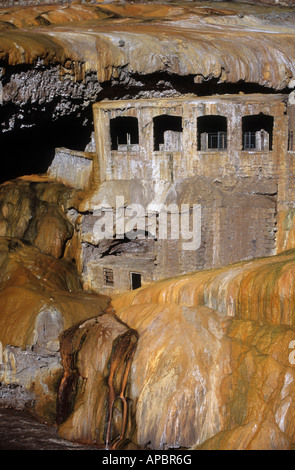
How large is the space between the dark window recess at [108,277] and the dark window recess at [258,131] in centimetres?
678

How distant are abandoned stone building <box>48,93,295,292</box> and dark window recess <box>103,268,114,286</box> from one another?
0.11ft

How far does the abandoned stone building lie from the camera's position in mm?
21609

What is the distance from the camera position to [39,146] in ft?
88.4

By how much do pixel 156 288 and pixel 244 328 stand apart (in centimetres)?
364

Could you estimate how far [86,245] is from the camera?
2369 centimetres

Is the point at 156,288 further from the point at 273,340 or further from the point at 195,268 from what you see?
the point at 273,340

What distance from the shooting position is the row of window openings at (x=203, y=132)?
24859 millimetres

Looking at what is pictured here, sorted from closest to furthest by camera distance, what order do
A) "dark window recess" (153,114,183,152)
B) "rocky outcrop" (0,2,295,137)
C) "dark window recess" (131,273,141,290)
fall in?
"rocky outcrop" (0,2,295,137)
"dark window recess" (131,273,141,290)
"dark window recess" (153,114,183,152)

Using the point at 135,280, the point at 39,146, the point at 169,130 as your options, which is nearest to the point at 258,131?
the point at 169,130

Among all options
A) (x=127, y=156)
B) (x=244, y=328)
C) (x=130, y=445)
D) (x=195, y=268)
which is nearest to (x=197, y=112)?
(x=127, y=156)

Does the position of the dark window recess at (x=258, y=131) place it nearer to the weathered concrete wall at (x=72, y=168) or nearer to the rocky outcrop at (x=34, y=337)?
the weathered concrete wall at (x=72, y=168)

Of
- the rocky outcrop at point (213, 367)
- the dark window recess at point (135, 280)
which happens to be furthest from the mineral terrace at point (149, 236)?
the dark window recess at point (135, 280)

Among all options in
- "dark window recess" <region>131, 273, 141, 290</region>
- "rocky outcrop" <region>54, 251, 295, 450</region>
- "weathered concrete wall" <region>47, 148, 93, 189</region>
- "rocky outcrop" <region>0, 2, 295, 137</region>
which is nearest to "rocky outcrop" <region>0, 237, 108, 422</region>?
"rocky outcrop" <region>54, 251, 295, 450</region>

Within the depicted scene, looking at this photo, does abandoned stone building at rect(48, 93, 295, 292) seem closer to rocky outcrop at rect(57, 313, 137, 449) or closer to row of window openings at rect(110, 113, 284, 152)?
row of window openings at rect(110, 113, 284, 152)
